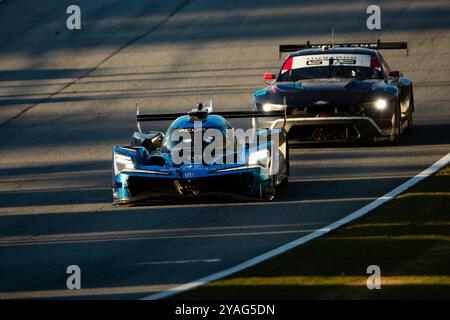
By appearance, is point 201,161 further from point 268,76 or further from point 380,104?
point 268,76

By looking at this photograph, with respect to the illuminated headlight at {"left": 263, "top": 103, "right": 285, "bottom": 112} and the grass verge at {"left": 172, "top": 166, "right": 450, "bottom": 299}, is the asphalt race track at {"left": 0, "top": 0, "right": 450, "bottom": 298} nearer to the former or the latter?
the grass verge at {"left": 172, "top": 166, "right": 450, "bottom": 299}

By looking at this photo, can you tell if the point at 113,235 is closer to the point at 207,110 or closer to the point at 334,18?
the point at 207,110

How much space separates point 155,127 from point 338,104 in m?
4.24

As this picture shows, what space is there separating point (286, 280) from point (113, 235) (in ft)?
10.4

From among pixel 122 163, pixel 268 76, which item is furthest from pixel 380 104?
pixel 122 163

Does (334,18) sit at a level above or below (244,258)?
above

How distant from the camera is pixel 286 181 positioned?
703 inches

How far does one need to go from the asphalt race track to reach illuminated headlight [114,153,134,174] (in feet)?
1.44

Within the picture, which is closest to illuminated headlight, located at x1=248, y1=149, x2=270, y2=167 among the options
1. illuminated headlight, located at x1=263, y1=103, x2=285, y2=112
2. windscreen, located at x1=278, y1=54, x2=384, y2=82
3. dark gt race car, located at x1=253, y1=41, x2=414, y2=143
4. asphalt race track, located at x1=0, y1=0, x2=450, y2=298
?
asphalt race track, located at x1=0, y1=0, x2=450, y2=298

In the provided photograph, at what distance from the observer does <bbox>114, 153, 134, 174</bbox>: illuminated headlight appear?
16.9m

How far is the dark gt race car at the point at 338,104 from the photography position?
20.5 m
